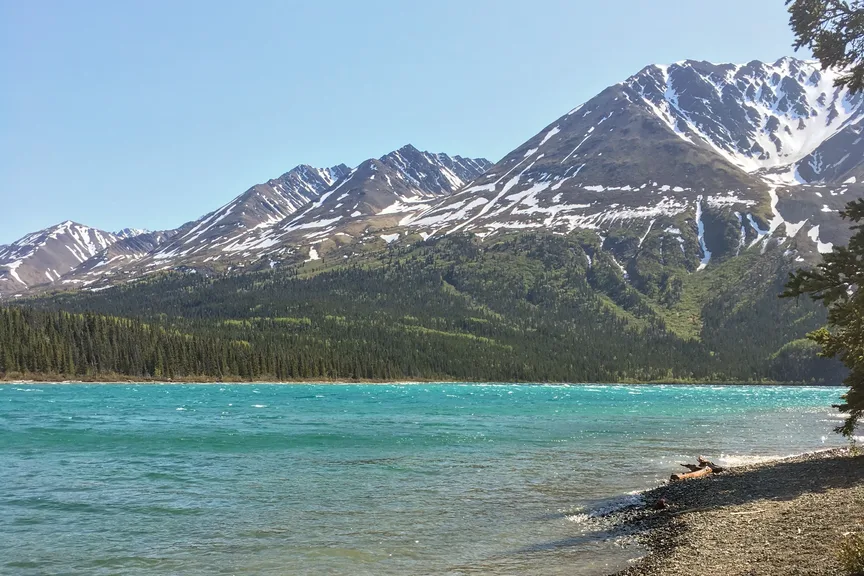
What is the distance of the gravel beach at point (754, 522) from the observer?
1725 centimetres

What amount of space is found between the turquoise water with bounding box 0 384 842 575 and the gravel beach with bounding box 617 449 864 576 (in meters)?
2.01

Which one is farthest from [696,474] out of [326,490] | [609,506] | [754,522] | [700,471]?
[326,490]

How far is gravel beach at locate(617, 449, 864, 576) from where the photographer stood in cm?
1725

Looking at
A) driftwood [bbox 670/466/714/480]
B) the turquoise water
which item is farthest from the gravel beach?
the turquoise water

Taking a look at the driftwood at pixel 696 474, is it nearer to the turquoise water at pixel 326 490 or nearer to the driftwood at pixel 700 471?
the driftwood at pixel 700 471

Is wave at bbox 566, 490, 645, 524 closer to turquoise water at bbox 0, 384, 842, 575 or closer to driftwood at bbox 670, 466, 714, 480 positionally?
turquoise water at bbox 0, 384, 842, 575

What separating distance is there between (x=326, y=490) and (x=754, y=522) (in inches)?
767

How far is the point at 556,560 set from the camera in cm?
2069

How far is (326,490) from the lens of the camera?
32844mm

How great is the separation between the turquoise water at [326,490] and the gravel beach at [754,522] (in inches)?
79.0

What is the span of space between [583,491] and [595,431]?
33.7 meters

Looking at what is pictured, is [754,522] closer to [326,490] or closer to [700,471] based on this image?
[700,471]

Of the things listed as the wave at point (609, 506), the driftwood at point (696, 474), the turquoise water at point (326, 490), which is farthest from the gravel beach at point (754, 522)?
the turquoise water at point (326, 490)

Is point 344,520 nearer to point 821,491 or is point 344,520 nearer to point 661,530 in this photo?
point 661,530
